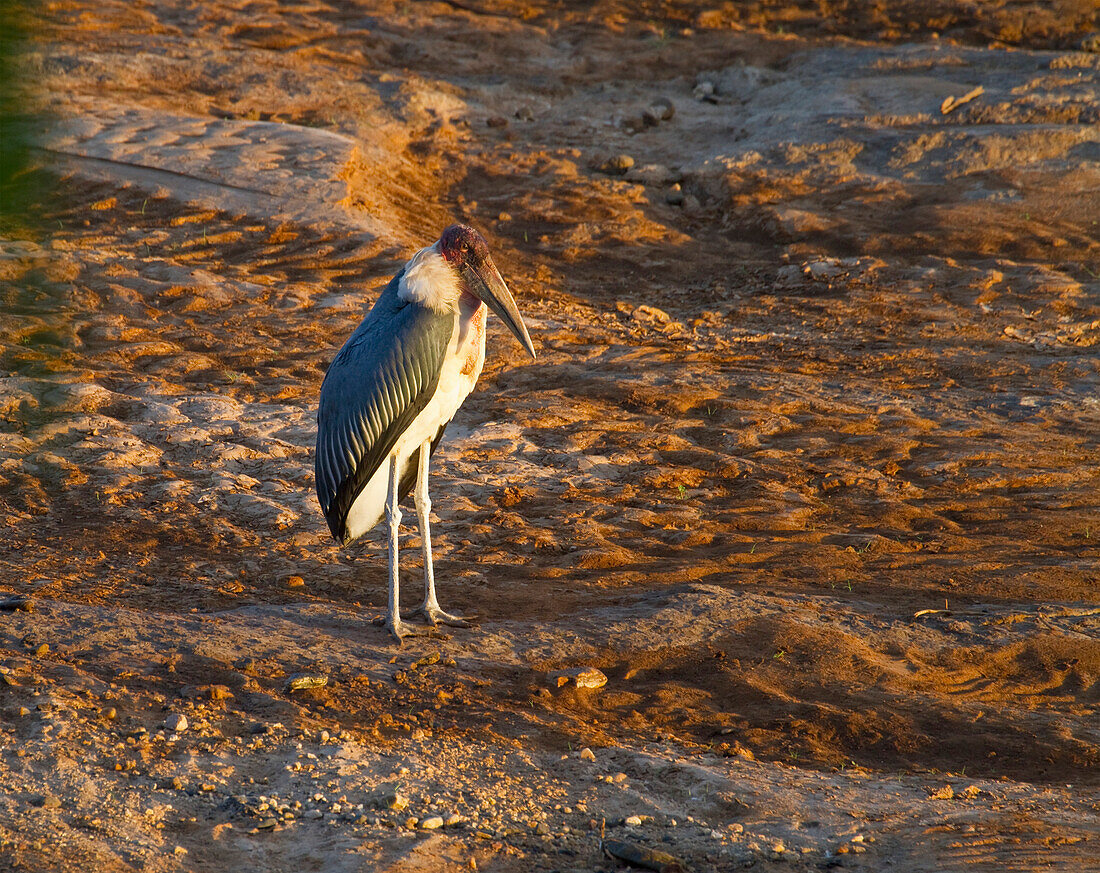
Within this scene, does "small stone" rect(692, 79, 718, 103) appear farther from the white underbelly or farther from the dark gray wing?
the dark gray wing

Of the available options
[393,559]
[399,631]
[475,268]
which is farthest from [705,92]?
[399,631]

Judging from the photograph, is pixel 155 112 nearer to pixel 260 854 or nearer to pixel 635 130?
pixel 635 130

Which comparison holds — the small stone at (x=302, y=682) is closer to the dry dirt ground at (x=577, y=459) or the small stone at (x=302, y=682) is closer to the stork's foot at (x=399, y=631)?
the dry dirt ground at (x=577, y=459)

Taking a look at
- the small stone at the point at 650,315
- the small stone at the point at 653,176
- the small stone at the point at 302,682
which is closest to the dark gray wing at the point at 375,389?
the small stone at the point at 302,682

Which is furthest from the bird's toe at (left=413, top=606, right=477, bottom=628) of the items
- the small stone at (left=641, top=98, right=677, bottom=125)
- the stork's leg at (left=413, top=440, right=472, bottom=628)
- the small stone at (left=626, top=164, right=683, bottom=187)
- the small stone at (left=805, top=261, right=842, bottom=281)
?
the small stone at (left=641, top=98, right=677, bottom=125)

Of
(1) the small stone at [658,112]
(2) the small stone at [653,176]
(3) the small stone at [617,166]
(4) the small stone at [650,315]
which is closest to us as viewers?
(4) the small stone at [650,315]

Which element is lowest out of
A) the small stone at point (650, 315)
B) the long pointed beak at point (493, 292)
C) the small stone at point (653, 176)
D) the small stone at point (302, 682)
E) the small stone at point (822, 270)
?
the small stone at point (302, 682)

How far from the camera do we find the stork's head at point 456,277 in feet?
13.7

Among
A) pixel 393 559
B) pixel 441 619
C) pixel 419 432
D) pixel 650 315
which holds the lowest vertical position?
pixel 441 619

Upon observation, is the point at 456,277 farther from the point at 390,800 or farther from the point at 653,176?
the point at 653,176

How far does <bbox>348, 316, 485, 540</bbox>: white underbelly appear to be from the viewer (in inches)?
168

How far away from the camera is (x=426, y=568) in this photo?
4359 millimetres

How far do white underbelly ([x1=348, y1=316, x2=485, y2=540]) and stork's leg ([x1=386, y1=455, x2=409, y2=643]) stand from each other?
67 millimetres

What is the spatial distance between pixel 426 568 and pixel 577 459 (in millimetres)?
1953
